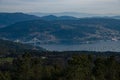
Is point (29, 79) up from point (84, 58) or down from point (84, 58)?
down

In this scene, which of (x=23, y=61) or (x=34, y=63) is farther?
(x=34, y=63)

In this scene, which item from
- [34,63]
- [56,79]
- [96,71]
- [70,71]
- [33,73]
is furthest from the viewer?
[34,63]

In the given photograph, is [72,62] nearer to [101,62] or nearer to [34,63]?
[101,62]

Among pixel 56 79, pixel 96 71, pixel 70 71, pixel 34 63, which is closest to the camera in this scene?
pixel 70 71

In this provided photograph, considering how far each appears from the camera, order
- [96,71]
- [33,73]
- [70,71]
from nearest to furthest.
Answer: [70,71]
[96,71]
[33,73]

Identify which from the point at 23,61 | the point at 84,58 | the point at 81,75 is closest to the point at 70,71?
the point at 81,75

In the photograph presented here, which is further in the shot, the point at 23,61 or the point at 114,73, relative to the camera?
the point at 23,61

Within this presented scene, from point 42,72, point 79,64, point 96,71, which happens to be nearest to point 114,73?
point 96,71

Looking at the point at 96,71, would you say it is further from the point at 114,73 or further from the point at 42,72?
the point at 42,72

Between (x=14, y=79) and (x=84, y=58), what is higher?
(x=84, y=58)
